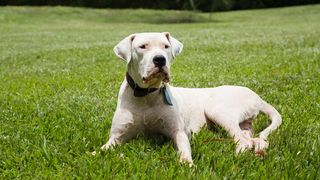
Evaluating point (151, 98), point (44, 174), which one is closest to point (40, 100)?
point (151, 98)

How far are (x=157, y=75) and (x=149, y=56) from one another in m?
0.20

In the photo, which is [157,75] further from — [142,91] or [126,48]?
[126,48]

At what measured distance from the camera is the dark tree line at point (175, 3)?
53.5 metres

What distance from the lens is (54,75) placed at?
10352 millimetres

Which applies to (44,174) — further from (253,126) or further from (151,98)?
(253,126)

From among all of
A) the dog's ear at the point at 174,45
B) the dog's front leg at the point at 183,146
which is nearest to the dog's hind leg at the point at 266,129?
the dog's front leg at the point at 183,146

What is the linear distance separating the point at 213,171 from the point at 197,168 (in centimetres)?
13

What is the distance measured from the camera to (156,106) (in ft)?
16.0

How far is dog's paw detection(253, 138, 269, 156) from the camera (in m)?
4.51

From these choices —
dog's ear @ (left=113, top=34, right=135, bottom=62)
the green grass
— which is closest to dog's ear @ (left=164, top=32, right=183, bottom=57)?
dog's ear @ (left=113, top=34, right=135, bottom=62)

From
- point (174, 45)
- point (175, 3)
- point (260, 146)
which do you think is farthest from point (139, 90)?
point (175, 3)

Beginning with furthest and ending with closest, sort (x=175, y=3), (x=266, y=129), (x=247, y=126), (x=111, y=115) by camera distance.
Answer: (x=175, y=3) → (x=111, y=115) → (x=247, y=126) → (x=266, y=129)

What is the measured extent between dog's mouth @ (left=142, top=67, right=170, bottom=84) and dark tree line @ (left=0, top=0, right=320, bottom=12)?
45.4 meters

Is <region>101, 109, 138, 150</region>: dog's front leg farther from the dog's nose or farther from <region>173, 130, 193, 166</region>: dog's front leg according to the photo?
the dog's nose
